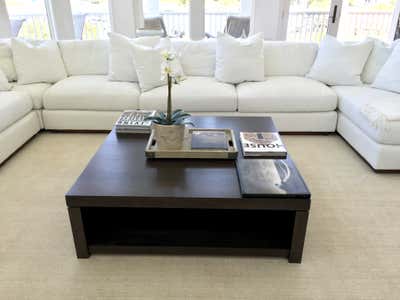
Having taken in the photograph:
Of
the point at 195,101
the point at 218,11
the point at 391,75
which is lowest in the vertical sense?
the point at 195,101

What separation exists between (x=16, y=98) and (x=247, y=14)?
12.7 feet

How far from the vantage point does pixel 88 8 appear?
5.26m

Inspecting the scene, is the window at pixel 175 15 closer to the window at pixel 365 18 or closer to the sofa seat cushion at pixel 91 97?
the sofa seat cushion at pixel 91 97

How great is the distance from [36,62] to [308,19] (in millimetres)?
4428

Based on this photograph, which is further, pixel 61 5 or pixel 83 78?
pixel 61 5

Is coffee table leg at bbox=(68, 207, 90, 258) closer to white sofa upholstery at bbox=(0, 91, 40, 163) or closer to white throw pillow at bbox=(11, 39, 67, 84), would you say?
white sofa upholstery at bbox=(0, 91, 40, 163)

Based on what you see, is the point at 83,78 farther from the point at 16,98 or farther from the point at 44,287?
the point at 44,287

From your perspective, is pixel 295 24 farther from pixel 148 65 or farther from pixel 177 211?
pixel 177 211

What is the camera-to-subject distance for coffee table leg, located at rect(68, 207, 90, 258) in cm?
154

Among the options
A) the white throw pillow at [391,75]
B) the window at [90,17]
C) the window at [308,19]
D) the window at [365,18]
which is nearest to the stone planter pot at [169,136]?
the white throw pillow at [391,75]

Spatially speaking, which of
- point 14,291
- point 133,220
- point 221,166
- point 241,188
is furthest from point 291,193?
point 14,291

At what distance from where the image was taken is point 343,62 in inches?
126

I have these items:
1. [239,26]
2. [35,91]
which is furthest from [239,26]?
[35,91]

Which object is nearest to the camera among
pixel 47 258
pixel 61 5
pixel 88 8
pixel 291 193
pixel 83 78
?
pixel 291 193
